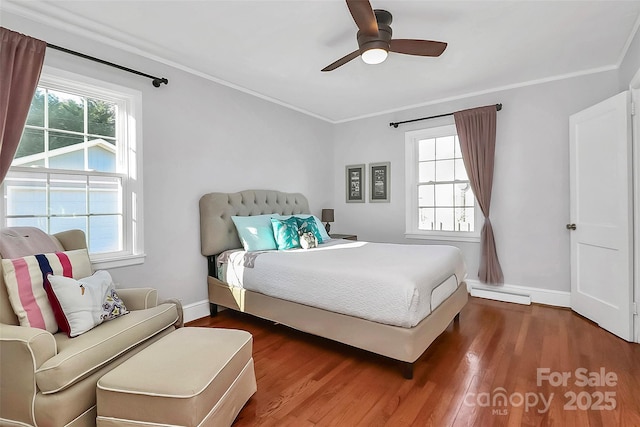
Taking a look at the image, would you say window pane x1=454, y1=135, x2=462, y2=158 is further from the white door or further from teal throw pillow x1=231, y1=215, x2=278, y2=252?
teal throw pillow x1=231, y1=215, x2=278, y2=252

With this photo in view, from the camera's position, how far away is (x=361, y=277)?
2215 mm

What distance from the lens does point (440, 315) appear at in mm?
2387

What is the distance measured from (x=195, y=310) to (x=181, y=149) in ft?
5.53

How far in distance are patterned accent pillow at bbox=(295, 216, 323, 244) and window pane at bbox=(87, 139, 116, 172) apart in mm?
1909

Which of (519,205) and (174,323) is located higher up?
(519,205)

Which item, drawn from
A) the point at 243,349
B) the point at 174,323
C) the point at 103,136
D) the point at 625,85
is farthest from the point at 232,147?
the point at 625,85

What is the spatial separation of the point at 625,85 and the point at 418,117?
2.11 m

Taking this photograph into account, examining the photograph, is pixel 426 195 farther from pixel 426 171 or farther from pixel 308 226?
pixel 308 226

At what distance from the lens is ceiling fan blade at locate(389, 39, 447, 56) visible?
7.34 feet

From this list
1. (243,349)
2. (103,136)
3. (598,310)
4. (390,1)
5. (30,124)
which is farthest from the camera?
(598,310)

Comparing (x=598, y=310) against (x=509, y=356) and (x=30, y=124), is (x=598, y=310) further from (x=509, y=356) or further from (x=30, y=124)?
(x=30, y=124)

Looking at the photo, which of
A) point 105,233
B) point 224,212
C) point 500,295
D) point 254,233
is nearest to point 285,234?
point 254,233

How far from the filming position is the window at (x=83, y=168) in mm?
2301

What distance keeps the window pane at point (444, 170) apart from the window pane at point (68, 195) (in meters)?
4.10
